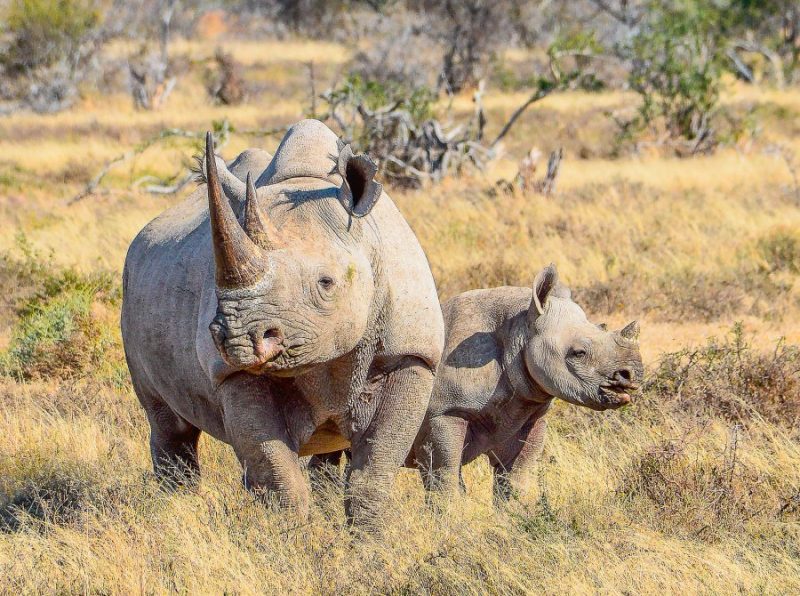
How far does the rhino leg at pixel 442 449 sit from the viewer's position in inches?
245

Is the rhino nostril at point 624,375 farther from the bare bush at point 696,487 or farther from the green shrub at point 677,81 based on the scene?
the green shrub at point 677,81

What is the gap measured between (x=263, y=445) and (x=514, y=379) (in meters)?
1.75

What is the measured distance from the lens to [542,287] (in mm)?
6574

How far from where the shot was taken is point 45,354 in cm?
962

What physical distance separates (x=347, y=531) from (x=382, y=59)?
2294 centimetres

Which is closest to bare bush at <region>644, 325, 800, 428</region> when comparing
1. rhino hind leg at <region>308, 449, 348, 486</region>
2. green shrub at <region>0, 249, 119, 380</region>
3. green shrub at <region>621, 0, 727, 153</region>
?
rhino hind leg at <region>308, 449, 348, 486</region>

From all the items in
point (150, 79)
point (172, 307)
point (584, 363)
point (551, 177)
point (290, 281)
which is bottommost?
point (150, 79)

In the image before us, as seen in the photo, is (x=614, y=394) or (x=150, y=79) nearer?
(x=614, y=394)

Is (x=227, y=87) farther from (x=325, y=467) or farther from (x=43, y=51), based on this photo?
(x=325, y=467)

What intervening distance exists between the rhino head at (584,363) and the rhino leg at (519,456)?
0.32 metres

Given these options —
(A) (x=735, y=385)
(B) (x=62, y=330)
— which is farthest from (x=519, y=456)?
(B) (x=62, y=330)

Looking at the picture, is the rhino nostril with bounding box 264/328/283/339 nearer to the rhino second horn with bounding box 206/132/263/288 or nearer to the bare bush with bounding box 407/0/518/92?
the rhino second horn with bounding box 206/132/263/288

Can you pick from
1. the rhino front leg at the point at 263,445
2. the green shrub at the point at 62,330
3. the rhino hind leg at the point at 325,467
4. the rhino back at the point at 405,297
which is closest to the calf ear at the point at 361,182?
the rhino back at the point at 405,297

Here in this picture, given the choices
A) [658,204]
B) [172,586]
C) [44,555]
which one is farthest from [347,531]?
[658,204]
